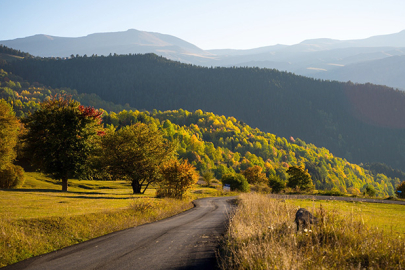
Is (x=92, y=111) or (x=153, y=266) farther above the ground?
(x=92, y=111)

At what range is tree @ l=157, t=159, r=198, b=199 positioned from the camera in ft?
143

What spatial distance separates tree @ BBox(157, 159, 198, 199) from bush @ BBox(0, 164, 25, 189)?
27515 millimetres

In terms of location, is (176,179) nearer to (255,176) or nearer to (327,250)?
(327,250)

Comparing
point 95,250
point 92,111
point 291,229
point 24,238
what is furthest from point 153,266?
point 92,111

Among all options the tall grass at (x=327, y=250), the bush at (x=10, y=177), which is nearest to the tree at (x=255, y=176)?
the bush at (x=10, y=177)

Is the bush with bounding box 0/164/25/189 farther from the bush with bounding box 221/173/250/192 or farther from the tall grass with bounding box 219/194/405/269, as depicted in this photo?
the tall grass with bounding box 219/194/405/269

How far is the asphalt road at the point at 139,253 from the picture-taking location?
12.8 metres

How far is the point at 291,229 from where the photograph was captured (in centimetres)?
1323

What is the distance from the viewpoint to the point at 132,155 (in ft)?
158

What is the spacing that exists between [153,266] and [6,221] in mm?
9813

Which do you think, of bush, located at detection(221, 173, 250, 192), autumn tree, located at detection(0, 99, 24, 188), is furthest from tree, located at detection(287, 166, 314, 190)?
autumn tree, located at detection(0, 99, 24, 188)

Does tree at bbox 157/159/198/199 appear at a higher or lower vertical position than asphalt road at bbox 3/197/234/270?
lower

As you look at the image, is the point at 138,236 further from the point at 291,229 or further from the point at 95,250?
the point at 291,229

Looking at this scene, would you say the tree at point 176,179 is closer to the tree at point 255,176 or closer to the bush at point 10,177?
the bush at point 10,177
